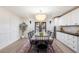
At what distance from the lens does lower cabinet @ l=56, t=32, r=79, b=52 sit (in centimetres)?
290

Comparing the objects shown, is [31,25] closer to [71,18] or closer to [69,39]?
[69,39]

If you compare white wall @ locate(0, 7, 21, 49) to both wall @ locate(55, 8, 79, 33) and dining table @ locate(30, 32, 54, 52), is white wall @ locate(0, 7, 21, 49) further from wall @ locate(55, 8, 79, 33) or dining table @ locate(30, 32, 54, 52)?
wall @ locate(55, 8, 79, 33)

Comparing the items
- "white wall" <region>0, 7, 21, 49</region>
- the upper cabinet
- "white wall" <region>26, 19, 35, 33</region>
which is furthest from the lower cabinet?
"white wall" <region>0, 7, 21, 49</region>

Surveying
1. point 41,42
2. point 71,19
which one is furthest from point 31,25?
point 71,19

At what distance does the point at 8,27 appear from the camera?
3.17m

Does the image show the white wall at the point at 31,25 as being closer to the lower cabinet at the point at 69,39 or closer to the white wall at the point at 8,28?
the white wall at the point at 8,28

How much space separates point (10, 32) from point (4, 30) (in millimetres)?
244

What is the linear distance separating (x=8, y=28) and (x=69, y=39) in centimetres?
222

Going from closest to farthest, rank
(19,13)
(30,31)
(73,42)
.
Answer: (19,13), (30,31), (73,42)

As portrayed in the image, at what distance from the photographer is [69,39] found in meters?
3.31
